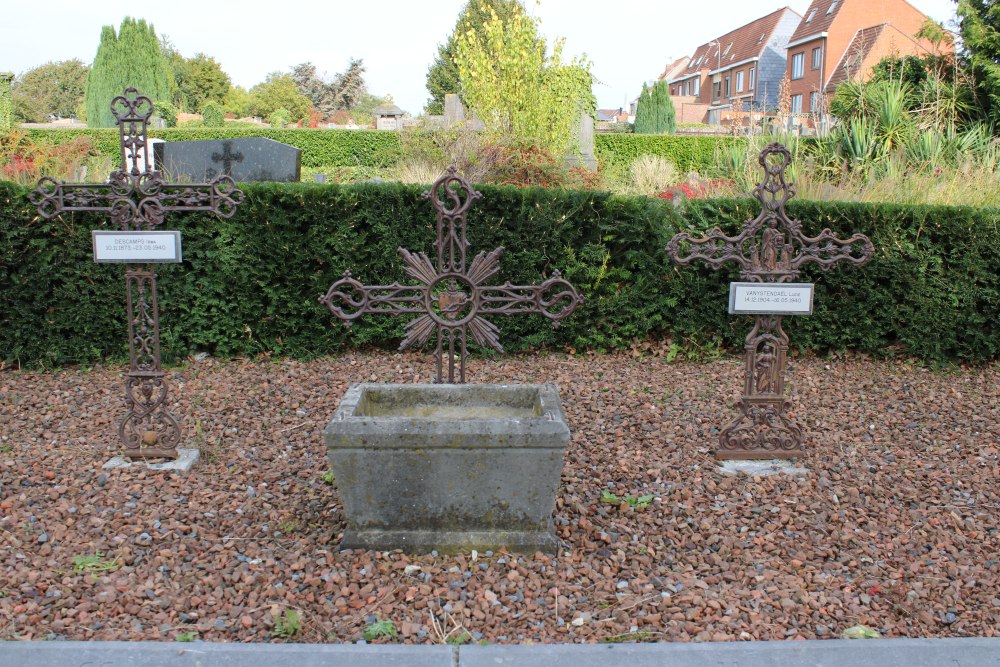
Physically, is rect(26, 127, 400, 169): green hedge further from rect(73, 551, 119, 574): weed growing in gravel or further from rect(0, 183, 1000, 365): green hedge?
rect(73, 551, 119, 574): weed growing in gravel

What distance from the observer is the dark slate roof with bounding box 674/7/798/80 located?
149 feet

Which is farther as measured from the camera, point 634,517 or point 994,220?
point 994,220

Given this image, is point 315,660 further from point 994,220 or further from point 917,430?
point 994,220

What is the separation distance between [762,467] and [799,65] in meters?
40.7

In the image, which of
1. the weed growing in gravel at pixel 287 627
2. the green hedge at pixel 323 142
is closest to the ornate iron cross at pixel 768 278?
the weed growing in gravel at pixel 287 627

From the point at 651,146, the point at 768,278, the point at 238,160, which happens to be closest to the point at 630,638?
the point at 768,278

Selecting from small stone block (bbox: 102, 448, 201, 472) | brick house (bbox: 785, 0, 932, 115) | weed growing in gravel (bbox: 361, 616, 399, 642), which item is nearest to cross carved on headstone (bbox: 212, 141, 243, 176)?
small stone block (bbox: 102, 448, 201, 472)

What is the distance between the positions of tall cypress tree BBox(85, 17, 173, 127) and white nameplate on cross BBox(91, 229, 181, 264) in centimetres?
2499

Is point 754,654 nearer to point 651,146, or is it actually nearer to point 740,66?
point 651,146

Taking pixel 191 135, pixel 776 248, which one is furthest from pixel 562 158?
pixel 191 135

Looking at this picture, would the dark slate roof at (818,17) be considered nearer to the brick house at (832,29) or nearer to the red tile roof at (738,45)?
the brick house at (832,29)

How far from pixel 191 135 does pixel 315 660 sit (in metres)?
19.7

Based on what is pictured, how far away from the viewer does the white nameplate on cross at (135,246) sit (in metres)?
4.02

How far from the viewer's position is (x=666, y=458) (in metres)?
4.25
